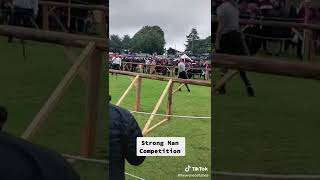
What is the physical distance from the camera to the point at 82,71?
7.01 ft

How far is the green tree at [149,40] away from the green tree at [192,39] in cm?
9

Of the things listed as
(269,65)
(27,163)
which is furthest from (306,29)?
(27,163)

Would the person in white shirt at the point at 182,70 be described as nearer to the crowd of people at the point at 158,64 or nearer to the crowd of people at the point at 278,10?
the crowd of people at the point at 158,64

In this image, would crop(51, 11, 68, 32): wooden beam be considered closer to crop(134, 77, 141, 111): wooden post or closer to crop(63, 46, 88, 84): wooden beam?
crop(63, 46, 88, 84): wooden beam

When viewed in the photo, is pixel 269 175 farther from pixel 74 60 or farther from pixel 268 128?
pixel 74 60

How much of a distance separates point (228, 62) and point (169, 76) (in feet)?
0.70

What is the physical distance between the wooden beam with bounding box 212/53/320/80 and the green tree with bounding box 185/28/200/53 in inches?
3.6

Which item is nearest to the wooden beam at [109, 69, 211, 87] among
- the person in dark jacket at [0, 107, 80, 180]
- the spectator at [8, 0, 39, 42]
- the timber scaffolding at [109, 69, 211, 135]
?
the timber scaffolding at [109, 69, 211, 135]

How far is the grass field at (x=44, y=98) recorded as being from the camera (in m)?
2.18

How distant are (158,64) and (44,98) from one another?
667 millimetres

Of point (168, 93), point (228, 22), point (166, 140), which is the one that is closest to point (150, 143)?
point (166, 140)

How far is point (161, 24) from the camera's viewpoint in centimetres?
192

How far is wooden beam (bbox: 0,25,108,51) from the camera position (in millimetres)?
2100

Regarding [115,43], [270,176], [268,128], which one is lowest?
[270,176]
